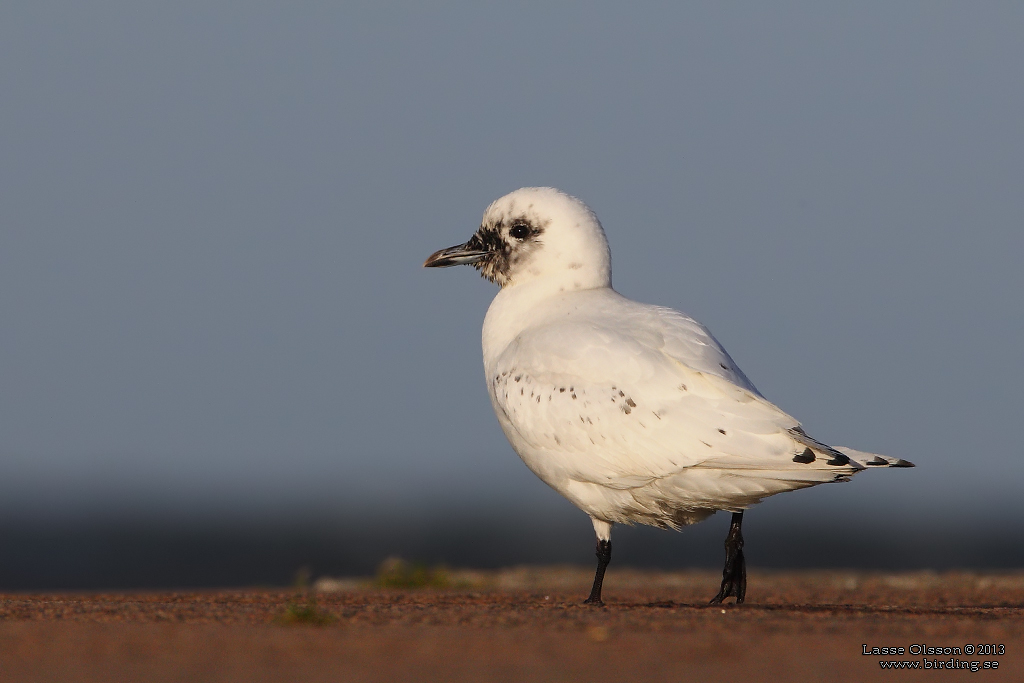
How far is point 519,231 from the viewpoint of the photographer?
37.0 feet

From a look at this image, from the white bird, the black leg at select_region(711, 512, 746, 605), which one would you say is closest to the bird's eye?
the white bird

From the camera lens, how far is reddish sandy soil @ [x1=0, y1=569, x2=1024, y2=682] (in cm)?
611

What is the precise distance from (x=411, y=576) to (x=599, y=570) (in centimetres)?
385

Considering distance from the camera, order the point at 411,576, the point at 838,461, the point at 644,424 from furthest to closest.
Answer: the point at 411,576, the point at 644,424, the point at 838,461

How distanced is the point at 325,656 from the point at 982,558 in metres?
29.6

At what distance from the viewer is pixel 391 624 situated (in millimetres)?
7570

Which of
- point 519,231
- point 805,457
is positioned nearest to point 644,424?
point 805,457

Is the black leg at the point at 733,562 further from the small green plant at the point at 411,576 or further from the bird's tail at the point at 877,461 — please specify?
the small green plant at the point at 411,576

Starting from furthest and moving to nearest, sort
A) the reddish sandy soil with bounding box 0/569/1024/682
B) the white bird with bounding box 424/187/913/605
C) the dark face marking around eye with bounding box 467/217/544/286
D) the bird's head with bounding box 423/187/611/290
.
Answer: the dark face marking around eye with bounding box 467/217/544/286 → the bird's head with bounding box 423/187/611/290 → the white bird with bounding box 424/187/913/605 → the reddish sandy soil with bounding box 0/569/1024/682

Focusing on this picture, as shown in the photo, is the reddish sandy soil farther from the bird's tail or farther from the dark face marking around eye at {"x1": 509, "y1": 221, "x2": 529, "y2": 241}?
the dark face marking around eye at {"x1": 509, "y1": 221, "x2": 529, "y2": 241}

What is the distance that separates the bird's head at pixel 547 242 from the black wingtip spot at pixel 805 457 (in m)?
2.85

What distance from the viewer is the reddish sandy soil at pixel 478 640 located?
6.11 metres

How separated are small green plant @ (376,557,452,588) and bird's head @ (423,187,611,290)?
3.27m

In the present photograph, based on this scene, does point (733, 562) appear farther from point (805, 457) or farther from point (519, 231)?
point (519, 231)
